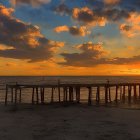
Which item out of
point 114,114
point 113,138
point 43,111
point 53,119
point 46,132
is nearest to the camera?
point 113,138

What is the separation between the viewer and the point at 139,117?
27.2 m

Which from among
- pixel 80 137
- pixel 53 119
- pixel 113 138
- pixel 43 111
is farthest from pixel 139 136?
pixel 43 111

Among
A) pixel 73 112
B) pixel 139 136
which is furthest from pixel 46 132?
pixel 73 112

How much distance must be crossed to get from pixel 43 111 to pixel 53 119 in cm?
535

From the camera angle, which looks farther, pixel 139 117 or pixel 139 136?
pixel 139 117

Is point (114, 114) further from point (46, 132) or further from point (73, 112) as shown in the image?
point (46, 132)

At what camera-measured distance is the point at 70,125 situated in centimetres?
2344

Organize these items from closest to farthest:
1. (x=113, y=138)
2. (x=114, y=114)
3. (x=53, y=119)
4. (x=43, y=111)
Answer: (x=113, y=138) → (x=53, y=119) → (x=114, y=114) → (x=43, y=111)

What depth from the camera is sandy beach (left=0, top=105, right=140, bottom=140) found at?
789 inches

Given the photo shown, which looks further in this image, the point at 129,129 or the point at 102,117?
the point at 102,117

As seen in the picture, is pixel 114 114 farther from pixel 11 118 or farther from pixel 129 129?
pixel 11 118

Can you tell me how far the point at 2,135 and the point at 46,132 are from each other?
9.74ft

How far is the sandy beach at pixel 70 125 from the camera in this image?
20.0m

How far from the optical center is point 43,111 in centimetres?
3161
